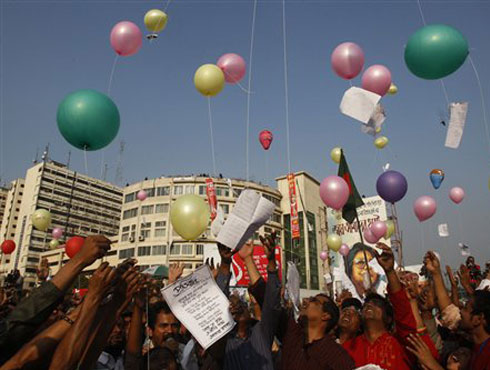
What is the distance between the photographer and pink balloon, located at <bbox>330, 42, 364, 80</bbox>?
7543 mm

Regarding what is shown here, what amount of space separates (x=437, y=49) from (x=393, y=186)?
3.35 metres

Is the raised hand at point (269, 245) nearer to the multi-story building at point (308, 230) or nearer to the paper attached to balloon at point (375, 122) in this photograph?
the paper attached to balloon at point (375, 122)

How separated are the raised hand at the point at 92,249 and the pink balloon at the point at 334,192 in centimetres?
646

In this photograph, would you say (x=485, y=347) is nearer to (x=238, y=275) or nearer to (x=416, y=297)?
(x=416, y=297)

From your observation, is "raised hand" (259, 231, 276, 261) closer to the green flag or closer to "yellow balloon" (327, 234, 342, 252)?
the green flag

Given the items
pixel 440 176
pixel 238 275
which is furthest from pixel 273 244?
pixel 238 275

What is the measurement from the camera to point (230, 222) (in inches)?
102

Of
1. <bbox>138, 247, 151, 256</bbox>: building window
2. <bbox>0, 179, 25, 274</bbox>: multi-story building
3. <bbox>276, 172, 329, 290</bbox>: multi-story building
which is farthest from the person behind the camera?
<bbox>0, 179, 25, 274</bbox>: multi-story building

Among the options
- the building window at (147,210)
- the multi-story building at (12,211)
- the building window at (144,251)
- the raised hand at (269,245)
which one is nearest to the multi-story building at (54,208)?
the multi-story building at (12,211)

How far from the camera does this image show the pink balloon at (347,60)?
24.7ft

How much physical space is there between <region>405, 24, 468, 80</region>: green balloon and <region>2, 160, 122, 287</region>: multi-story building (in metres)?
63.1

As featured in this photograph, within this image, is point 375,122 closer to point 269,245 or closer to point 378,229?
point 269,245

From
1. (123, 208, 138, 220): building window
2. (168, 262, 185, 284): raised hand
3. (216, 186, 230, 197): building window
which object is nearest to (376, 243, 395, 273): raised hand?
(168, 262, 185, 284): raised hand

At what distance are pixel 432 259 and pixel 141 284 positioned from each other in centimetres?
228
